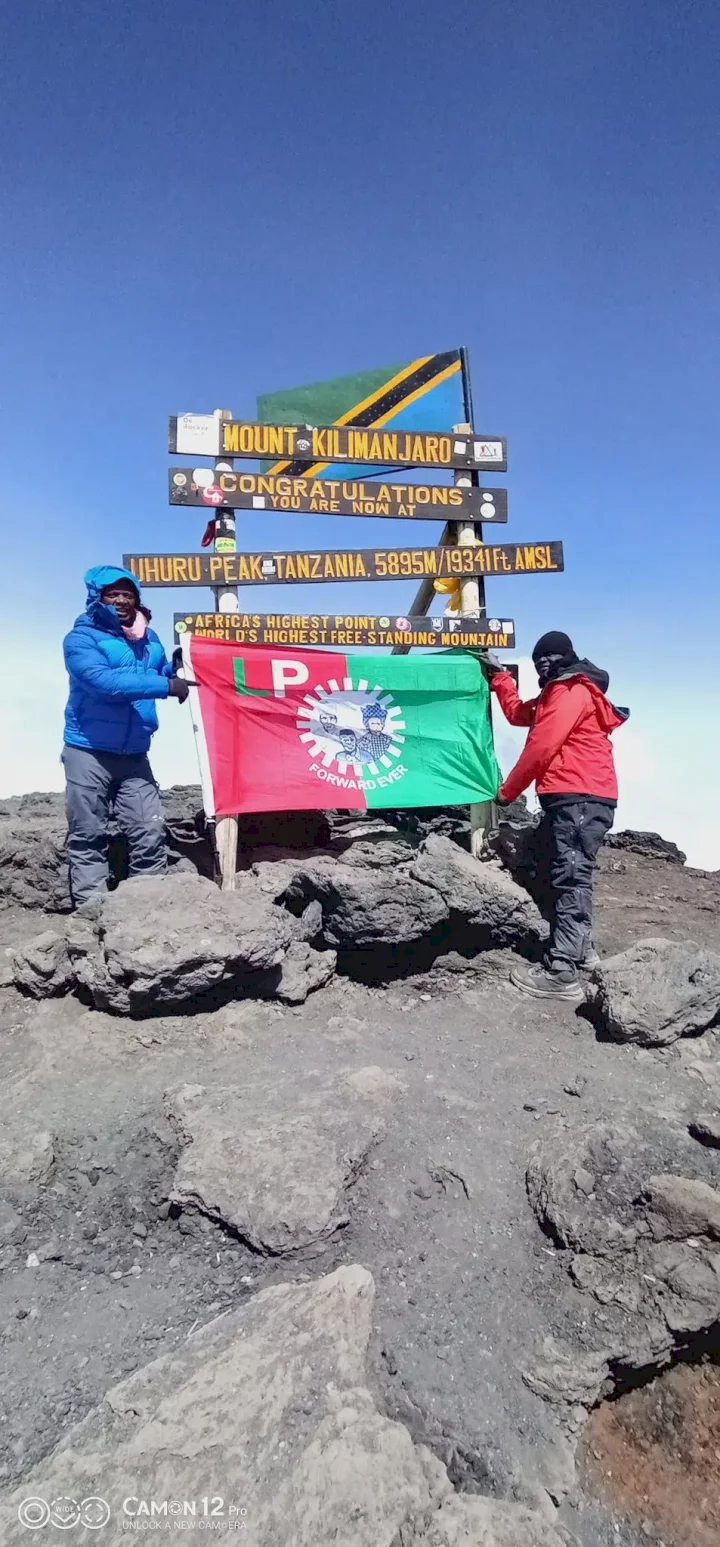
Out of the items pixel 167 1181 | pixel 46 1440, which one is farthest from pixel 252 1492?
pixel 167 1181

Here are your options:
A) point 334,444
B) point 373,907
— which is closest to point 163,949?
point 373,907

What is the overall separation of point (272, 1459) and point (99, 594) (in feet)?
16.4

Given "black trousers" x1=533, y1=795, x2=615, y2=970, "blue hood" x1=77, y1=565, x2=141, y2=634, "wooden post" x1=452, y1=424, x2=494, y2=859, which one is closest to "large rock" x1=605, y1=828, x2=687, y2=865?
"wooden post" x1=452, y1=424, x2=494, y2=859

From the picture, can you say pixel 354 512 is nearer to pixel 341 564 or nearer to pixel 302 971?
pixel 341 564

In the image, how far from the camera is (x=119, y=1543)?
2016 millimetres

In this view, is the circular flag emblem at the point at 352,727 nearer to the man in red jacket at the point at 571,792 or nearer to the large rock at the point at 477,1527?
the man in red jacket at the point at 571,792

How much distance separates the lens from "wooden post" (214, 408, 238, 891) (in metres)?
6.35

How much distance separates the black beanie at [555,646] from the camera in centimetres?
581

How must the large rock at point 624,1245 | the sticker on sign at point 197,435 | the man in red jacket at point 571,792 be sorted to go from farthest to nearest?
1. the sticker on sign at point 197,435
2. the man in red jacket at point 571,792
3. the large rock at point 624,1245

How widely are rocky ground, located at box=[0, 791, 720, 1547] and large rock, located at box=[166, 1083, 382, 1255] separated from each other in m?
0.01

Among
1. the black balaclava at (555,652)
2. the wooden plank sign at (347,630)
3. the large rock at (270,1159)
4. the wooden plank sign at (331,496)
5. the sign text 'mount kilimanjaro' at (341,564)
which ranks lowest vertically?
the large rock at (270,1159)

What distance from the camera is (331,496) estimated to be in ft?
21.6

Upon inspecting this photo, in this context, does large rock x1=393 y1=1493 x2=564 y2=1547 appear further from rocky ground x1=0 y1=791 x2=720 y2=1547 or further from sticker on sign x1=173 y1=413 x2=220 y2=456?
sticker on sign x1=173 y1=413 x2=220 y2=456

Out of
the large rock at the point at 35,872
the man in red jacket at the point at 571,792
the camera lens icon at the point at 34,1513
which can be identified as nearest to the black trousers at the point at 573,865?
the man in red jacket at the point at 571,792
